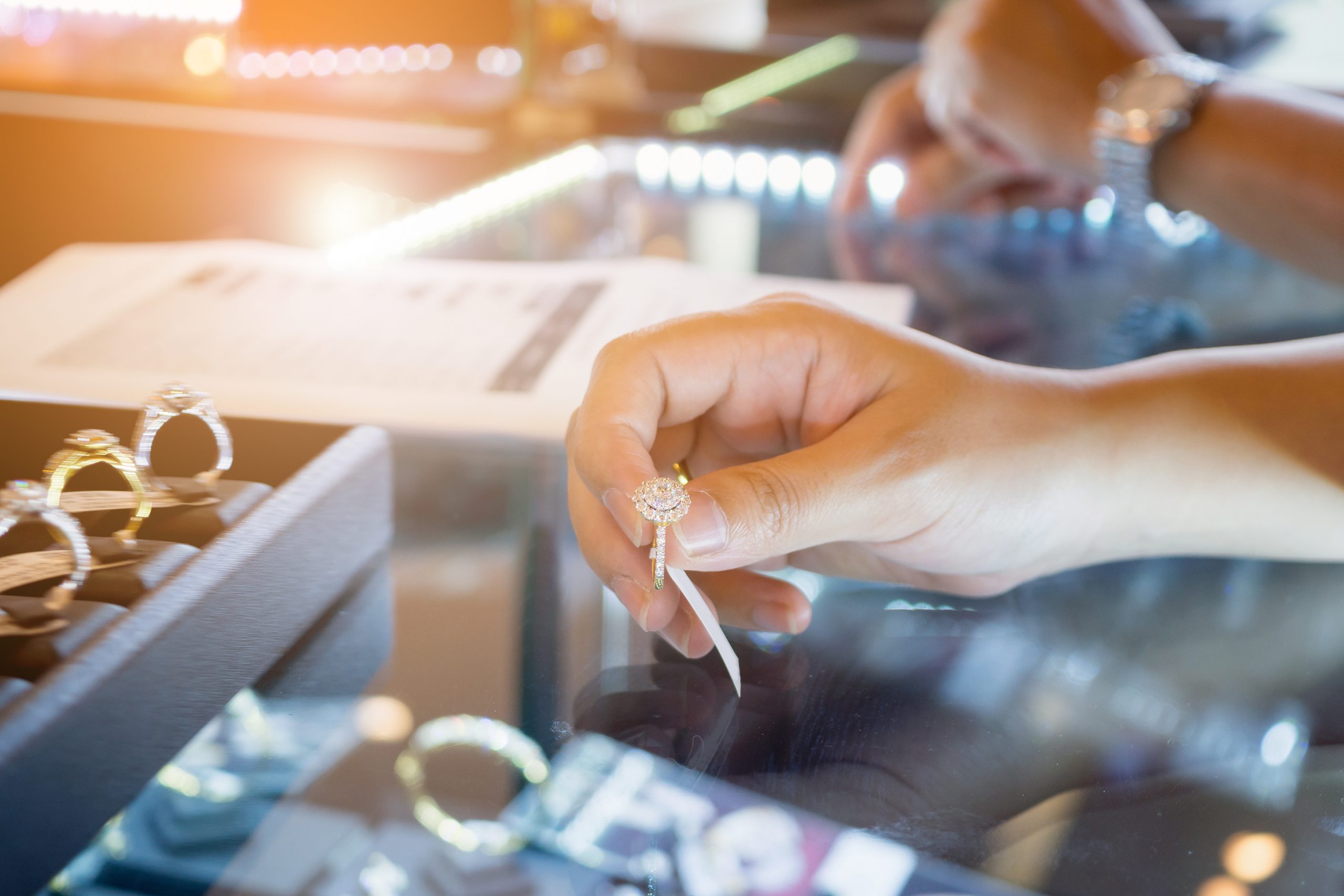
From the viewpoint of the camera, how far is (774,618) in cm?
52

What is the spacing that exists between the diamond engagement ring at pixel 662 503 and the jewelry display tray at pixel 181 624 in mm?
160

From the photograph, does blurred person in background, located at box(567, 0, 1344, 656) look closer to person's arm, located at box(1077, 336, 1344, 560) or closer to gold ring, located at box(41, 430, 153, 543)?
person's arm, located at box(1077, 336, 1344, 560)

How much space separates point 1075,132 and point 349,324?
75 cm

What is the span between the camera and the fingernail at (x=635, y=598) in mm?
471

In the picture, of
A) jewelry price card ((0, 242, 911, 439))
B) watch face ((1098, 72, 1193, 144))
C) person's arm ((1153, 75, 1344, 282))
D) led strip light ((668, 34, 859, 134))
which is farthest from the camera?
led strip light ((668, 34, 859, 134))

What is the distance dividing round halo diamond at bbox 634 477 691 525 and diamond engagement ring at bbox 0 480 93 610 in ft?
0.71

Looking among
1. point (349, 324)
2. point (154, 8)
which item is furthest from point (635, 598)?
point (154, 8)

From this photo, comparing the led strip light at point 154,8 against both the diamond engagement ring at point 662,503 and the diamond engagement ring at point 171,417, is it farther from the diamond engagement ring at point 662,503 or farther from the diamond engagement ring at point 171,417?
the diamond engagement ring at point 662,503

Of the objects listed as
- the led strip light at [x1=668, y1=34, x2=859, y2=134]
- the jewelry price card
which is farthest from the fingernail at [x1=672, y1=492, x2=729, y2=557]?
the led strip light at [x1=668, y1=34, x2=859, y2=134]

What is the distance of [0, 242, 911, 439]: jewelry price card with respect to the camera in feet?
2.28

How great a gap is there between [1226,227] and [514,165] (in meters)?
0.79

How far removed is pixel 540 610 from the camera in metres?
0.53

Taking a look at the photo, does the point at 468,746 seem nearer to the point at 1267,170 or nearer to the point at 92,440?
the point at 92,440

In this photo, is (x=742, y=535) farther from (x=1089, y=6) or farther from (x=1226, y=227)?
(x=1089, y=6)
